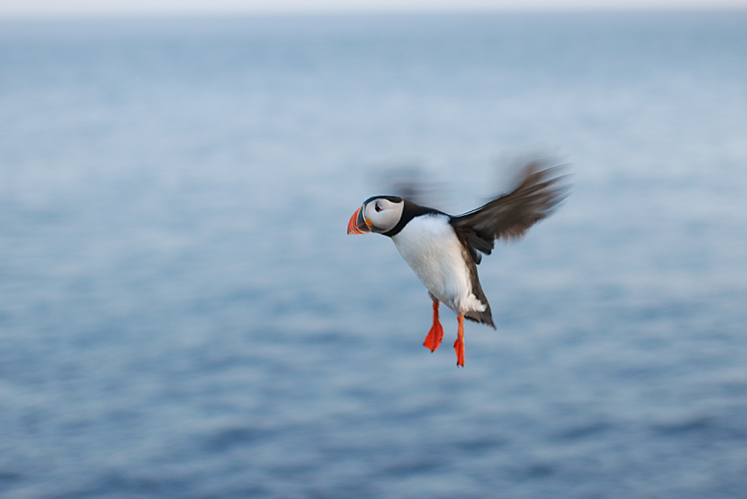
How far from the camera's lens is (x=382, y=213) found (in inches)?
244

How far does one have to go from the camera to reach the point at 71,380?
250ft

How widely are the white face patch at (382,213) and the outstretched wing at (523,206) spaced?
1.98 feet

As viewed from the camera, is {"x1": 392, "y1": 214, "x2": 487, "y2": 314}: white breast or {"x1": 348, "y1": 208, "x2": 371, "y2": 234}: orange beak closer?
{"x1": 348, "y1": 208, "x2": 371, "y2": 234}: orange beak

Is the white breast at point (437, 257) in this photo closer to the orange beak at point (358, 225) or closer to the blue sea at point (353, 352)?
the orange beak at point (358, 225)

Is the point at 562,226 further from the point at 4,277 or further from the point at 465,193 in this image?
the point at 4,277

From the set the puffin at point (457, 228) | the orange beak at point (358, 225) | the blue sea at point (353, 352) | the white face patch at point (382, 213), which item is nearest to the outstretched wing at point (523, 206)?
the puffin at point (457, 228)

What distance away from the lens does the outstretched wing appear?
20.5 ft

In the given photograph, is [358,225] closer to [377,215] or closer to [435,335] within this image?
[377,215]

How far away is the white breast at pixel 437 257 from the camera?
21.9 feet

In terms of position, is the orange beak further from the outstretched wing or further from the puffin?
the outstretched wing

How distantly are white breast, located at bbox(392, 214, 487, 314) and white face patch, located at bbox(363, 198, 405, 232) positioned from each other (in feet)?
1.08

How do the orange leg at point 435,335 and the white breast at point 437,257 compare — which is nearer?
the white breast at point 437,257

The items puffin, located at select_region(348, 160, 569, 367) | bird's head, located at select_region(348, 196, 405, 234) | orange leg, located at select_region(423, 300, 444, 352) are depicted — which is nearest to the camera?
bird's head, located at select_region(348, 196, 405, 234)

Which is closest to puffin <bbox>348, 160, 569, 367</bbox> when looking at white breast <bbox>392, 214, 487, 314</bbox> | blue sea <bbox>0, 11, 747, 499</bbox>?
white breast <bbox>392, 214, 487, 314</bbox>
